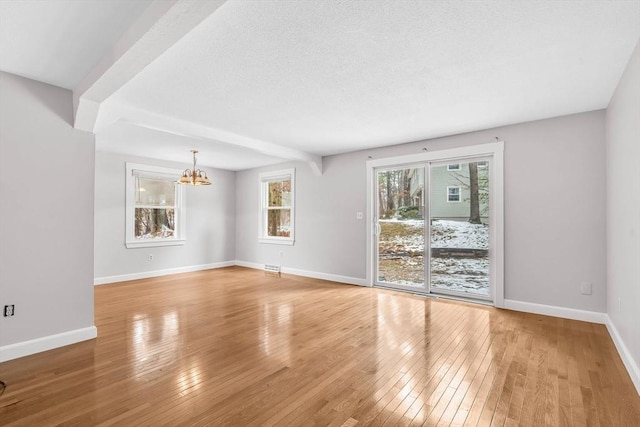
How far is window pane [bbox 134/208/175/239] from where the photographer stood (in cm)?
612

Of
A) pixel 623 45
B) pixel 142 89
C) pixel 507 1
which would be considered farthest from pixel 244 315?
pixel 623 45

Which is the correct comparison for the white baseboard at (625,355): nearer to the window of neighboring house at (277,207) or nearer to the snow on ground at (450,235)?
the snow on ground at (450,235)

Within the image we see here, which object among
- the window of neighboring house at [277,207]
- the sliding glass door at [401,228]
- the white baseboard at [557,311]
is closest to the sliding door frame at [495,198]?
the white baseboard at [557,311]

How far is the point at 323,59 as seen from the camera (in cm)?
236

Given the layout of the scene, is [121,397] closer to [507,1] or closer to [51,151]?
[51,151]

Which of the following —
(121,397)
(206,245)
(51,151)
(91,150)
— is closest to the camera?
(121,397)

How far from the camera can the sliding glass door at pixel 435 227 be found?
4.38 metres

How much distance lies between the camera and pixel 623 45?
2182mm

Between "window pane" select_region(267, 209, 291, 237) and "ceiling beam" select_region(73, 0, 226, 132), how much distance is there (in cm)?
433

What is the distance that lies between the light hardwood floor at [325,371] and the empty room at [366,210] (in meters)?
0.02

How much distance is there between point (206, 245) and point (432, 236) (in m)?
4.97

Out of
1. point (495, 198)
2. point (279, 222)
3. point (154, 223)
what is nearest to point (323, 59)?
point (495, 198)

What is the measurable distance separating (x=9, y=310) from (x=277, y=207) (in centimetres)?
473

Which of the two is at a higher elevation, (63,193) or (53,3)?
(53,3)
